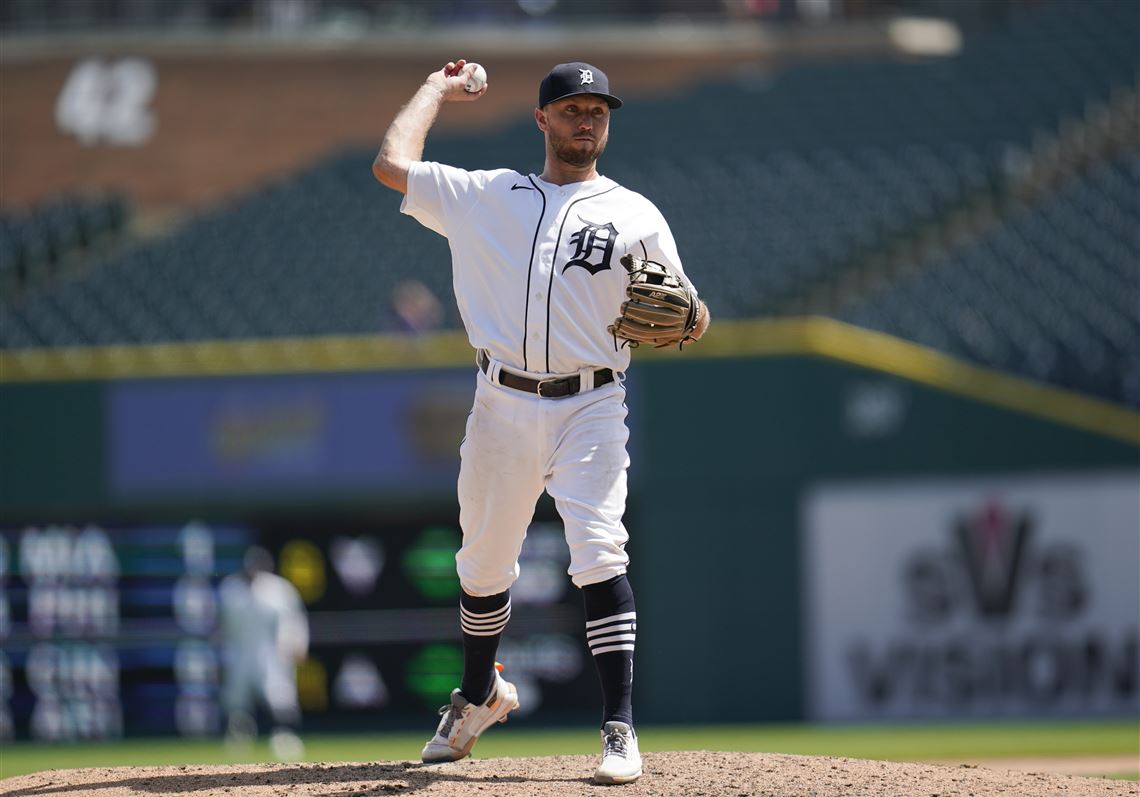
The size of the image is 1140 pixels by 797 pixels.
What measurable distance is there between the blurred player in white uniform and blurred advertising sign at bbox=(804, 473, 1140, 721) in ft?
22.5

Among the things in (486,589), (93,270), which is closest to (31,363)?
(93,270)

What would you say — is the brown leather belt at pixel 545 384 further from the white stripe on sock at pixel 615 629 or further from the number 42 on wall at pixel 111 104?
the number 42 on wall at pixel 111 104

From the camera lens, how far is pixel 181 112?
1822cm

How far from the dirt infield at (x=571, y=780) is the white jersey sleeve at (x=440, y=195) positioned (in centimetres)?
147

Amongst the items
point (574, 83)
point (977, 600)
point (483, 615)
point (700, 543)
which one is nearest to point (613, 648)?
point (483, 615)

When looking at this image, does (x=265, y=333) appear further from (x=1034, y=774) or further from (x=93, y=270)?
(x=1034, y=774)

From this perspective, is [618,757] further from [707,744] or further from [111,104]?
[111,104]

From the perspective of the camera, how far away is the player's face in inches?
173

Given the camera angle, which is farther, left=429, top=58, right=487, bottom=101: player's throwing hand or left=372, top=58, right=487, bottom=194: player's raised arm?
left=429, top=58, right=487, bottom=101: player's throwing hand

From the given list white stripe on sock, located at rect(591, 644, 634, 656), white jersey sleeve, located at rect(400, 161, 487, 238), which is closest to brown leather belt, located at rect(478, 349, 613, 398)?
white jersey sleeve, located at rect(400, 161, 487, 238)

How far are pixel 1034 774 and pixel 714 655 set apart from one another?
639 centimetres

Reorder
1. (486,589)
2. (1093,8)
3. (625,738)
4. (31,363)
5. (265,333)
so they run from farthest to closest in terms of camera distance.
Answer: (1093,8)
(265,333)
(31,363)
(486,589)
(625,738)

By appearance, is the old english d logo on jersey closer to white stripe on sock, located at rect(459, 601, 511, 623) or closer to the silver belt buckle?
the silver belt buckle

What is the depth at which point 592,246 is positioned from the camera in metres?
4.40
